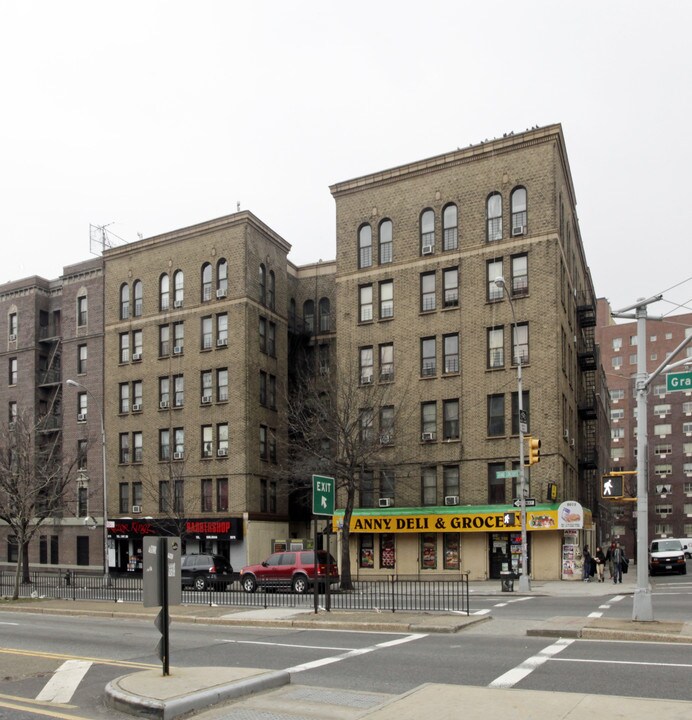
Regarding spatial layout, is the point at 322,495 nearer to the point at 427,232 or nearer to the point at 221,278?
the point at 427,232

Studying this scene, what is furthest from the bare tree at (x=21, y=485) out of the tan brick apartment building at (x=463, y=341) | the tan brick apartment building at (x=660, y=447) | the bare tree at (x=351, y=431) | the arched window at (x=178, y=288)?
the tan brick apartment building at (x=660, y=447)

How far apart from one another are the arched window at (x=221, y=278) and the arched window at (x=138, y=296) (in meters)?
6.07

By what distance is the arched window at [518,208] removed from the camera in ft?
139

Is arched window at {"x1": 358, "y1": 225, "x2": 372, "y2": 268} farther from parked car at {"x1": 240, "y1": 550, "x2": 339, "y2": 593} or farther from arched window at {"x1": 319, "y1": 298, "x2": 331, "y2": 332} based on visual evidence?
parked car at {"x1": 240, "y1": 550, "x2": 339, "y2": 593}

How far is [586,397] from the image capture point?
57.4 metres

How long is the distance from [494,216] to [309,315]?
1805 centimetres

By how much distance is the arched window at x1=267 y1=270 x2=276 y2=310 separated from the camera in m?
52.7

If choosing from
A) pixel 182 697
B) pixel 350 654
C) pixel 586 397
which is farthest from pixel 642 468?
pixel 586 397

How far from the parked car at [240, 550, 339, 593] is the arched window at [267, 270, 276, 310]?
21149mm

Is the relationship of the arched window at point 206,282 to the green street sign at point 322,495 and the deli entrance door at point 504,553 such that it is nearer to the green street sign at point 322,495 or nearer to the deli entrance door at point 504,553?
the deli entrance door at point 504,553

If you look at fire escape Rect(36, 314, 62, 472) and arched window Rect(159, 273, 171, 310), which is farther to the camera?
fire escape Rect(36, 314, 62, 472)

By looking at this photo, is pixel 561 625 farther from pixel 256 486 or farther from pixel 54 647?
pixel 256 486

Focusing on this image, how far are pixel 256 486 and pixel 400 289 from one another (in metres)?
14.3

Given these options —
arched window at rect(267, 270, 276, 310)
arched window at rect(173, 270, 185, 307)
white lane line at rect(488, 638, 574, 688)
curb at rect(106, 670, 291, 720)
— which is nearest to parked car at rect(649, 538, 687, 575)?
arched window at rect(267, 270, 276, 310)
